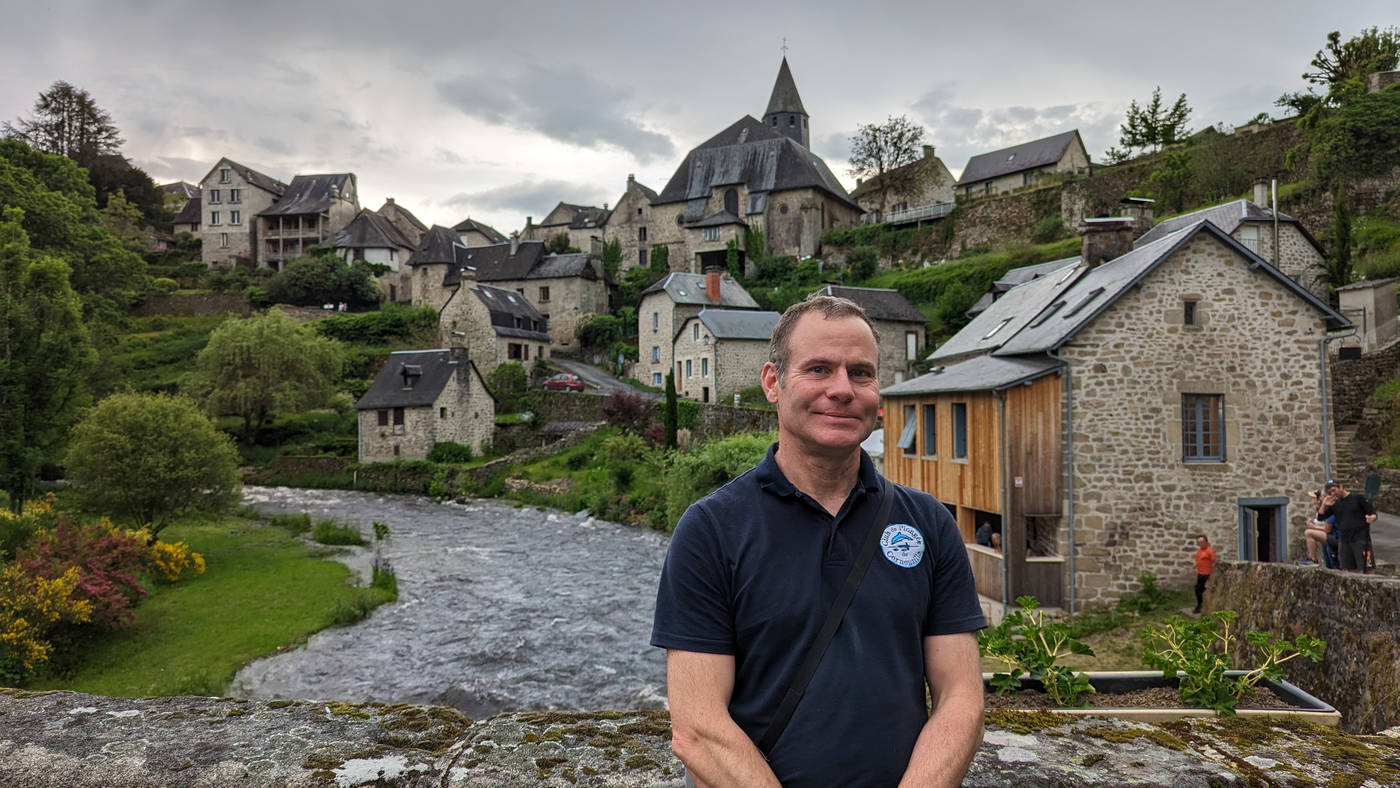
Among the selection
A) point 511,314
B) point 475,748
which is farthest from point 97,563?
point 511,314

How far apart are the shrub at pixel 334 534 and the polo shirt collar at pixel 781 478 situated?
24761 mm

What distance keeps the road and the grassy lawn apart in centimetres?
2390

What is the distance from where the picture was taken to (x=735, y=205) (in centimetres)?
6219

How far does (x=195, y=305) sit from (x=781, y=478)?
68.1 meters

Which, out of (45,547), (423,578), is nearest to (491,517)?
(423,578)

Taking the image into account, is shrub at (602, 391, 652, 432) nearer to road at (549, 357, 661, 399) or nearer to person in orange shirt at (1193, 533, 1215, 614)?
road at (549, 357, 661, 399)

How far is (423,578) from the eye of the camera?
20.1 m

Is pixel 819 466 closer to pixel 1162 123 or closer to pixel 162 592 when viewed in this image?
pixel 162 592

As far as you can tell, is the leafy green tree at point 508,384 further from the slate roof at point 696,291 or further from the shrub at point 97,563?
the shrub at point 97,563

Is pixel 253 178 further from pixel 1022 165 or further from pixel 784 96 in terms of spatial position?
pixel 1022 165

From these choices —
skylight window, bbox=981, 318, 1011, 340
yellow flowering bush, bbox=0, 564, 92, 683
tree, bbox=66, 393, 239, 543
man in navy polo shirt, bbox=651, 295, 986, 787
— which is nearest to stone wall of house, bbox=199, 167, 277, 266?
tree, bbox=66, 393, 239, 543

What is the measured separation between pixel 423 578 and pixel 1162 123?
56309 millimetres

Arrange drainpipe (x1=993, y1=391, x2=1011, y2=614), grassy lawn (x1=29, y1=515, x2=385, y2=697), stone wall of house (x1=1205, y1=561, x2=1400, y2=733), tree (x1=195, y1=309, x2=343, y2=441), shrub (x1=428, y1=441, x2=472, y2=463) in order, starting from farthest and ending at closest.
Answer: tree (x1=195, y1=309, x2=343, y2=441) → shrub (x1=428, y1=441, x2=472, y2=463) → drainpipe (x1=993, y1=391, x2=1011, y2=614) → grassy lawn (x1=29, y1=515, x2=385, y2=697) → stone wall of house (x1=1205, y1=561, x2=1400, y2=733)

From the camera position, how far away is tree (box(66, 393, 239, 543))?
1969cm
